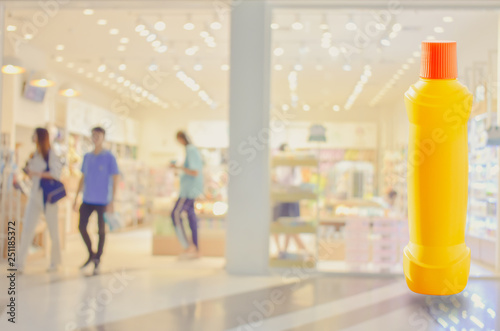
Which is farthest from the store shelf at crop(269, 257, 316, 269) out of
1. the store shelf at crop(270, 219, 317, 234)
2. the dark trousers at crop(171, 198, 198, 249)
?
the dark trousers at crop(171, 198, 198, 249)

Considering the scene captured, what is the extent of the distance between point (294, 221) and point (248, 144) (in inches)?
37.8

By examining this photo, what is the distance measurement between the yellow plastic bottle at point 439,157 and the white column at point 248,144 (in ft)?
16.0

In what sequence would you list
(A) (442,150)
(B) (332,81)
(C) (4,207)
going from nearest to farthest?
(A) (442,150) < (C) (4,207) < (B) (332,81)

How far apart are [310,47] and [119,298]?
543 centimetres

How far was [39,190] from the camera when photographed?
5426 millimetres

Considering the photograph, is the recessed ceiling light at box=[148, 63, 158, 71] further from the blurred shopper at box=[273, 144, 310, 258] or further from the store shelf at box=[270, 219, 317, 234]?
the store shelf at box=[270, 219, 317, 234]

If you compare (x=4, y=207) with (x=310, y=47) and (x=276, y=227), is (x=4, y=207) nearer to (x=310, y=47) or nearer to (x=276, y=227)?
(x=276, y=227)

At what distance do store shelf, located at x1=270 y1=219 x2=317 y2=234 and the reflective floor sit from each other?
409mm

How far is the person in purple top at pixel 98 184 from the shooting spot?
17.4 ft

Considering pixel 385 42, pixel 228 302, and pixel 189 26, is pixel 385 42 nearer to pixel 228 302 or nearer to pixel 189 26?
pixel 189 26

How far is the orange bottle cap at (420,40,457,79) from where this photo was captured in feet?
1.90

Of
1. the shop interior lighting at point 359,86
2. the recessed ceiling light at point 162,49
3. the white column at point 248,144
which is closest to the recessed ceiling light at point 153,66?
the recessed ceiling light at point 162,49

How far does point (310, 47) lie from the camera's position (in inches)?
335

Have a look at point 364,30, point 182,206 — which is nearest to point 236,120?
point 182,206
